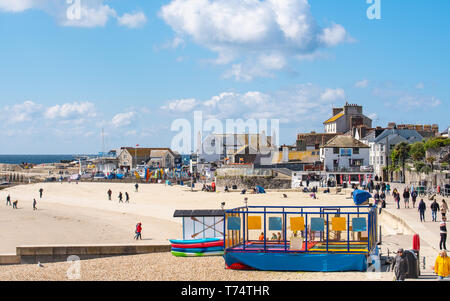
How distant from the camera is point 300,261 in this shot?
15789 mm

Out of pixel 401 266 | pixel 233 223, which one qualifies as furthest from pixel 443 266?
pixel 233 223

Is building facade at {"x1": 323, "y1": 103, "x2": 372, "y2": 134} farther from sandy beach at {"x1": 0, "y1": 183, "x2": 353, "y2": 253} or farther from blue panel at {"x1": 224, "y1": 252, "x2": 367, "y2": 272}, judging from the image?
blue panel at {"x1": 224, "y1": 252, "x2": 367, "y2": 272}

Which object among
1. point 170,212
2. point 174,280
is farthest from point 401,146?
point 174,280

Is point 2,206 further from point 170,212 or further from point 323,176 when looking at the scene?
point 323,176

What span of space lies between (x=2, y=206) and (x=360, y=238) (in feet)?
122

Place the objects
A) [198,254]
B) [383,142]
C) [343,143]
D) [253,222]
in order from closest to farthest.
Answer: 1. [253,222]
2. [198,254]
3. [343,143]
4. [383,142]

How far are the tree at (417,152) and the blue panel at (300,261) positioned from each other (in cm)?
3642

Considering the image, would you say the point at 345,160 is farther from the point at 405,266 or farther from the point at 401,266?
the point at 401,266

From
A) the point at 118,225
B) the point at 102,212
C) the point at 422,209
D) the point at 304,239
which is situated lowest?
the point at 118,225

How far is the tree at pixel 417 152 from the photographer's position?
1925 inches

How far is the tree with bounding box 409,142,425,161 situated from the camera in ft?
160

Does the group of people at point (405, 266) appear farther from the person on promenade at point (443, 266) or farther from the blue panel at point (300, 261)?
the blue panel at point (300, 261)

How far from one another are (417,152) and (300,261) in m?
36.9

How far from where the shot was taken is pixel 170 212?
121 ft
